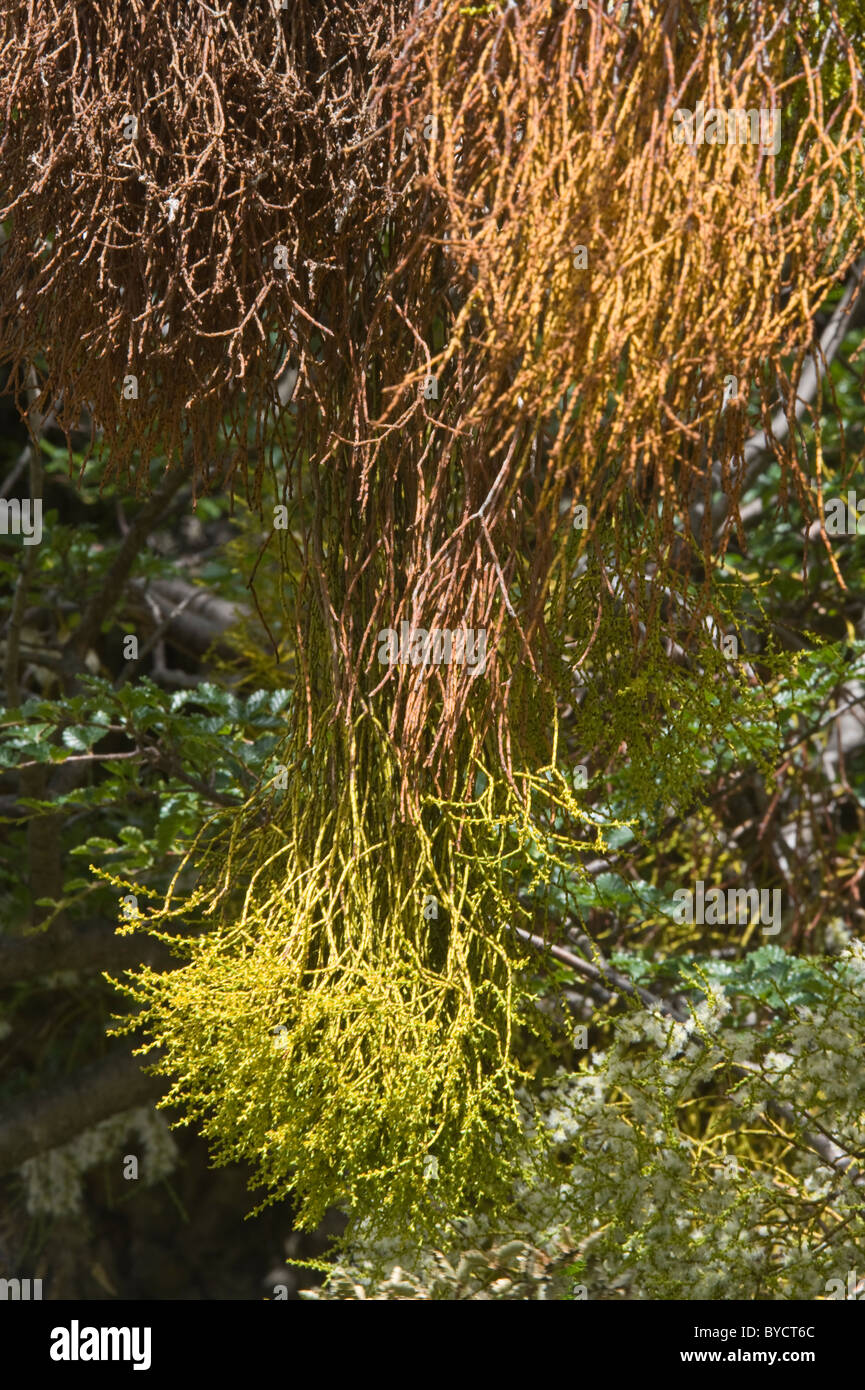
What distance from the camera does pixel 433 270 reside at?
0.62 metres

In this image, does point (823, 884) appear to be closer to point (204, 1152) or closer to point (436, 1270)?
point (436, 1270)

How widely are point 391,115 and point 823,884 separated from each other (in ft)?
3.67

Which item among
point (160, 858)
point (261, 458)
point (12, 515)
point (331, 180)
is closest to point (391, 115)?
point (331, 180)

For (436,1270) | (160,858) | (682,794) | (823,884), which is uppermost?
(682,794)

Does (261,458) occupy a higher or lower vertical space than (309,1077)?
higher

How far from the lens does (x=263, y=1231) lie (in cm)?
184

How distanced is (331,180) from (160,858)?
0.67 metres

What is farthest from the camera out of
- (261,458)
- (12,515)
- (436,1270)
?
(12,515)

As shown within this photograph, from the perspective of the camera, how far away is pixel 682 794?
0.74 metres

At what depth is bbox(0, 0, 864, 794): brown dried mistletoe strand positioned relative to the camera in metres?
0.52

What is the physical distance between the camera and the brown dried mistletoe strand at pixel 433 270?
0.52m

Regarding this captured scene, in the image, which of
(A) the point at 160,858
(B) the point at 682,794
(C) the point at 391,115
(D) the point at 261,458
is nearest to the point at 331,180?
(C) the point at 391,115

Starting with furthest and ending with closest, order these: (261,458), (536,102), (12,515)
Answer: (12,515) < (261,458) < (536,102)

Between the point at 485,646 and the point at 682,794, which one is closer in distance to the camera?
the point at 485,646
